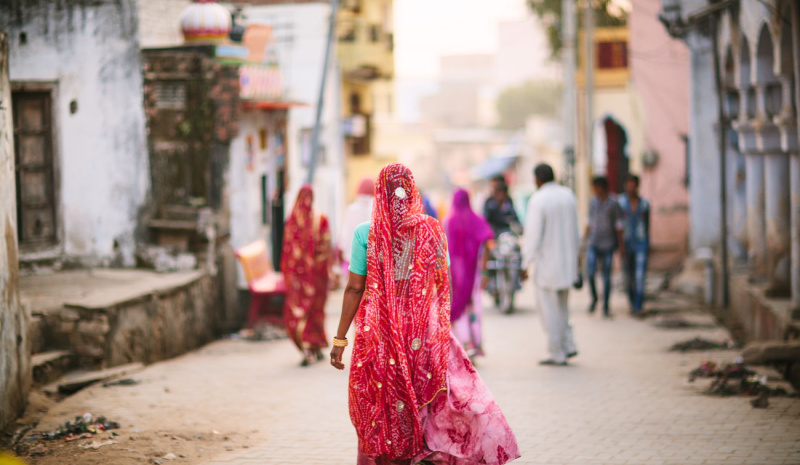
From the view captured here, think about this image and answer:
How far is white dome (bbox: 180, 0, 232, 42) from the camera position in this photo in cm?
1226

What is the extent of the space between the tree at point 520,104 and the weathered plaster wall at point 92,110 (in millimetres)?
62293

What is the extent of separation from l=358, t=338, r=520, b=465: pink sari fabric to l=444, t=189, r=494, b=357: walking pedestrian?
466 cm

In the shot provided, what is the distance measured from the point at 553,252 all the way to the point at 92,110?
5655 millimetres

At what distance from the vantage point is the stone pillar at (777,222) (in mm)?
10797

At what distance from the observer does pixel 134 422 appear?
7.14m

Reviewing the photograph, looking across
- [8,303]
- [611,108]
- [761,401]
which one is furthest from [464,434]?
[611,108]

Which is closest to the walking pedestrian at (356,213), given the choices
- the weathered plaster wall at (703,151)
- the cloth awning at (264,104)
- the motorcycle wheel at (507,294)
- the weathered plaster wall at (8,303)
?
the weathered plaster wall at (8,303)

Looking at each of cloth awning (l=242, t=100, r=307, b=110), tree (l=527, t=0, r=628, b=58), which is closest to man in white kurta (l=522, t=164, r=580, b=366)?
cloth awning (l=242, t=100, r=307, b=110)

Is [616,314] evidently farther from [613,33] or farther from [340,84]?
[340,84]

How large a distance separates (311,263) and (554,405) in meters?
3.37

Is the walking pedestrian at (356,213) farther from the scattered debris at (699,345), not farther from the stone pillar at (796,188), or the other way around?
the stone pillar at (796,188)

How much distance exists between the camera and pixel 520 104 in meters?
74.6

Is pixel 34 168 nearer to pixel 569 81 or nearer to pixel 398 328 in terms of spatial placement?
pixel 398 328

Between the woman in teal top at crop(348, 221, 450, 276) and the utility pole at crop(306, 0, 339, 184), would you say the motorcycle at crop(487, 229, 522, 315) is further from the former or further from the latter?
the woman in teal top at crop(348, 221, 450, 276)
